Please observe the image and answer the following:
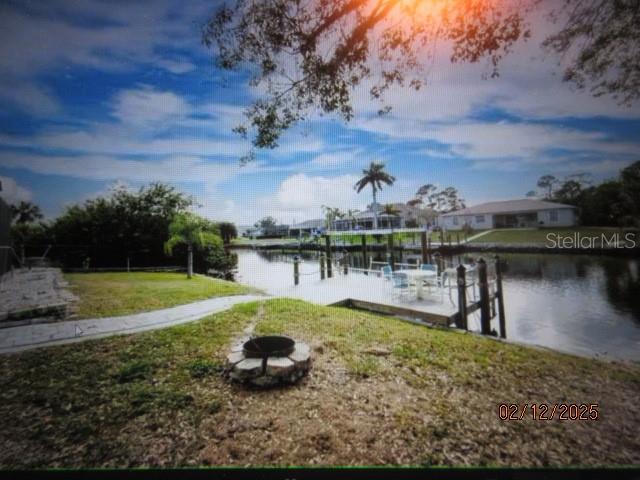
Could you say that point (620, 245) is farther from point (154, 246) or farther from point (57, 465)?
point (154, 246)

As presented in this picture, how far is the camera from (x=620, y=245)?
62.7 feet

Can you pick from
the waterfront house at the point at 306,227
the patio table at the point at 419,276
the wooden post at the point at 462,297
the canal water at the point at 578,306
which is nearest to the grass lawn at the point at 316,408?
the wooden post at the point at 462,297

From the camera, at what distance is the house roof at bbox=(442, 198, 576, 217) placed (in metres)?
26.0

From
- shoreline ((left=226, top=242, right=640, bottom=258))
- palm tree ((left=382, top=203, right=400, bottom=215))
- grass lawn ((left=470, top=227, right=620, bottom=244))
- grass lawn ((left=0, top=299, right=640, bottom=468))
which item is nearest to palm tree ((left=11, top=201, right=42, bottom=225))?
grass lawn ((left=0, top=299, right=640, bottom=468))

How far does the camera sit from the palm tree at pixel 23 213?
11202 mm

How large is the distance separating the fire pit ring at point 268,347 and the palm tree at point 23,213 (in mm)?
11470

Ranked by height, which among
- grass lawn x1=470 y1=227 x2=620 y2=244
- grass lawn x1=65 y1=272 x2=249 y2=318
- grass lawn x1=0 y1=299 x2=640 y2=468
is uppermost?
grass lawn x1=470 y1=227 x2=620 y2=244

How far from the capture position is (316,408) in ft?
10.0

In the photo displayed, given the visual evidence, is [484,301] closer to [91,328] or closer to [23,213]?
[91,328]

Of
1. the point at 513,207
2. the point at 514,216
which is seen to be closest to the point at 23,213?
the point at 513,207

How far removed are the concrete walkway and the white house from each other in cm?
2900

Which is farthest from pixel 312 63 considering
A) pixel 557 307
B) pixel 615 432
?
pixel 557 307

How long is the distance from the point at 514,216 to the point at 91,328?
37632 millimetres
